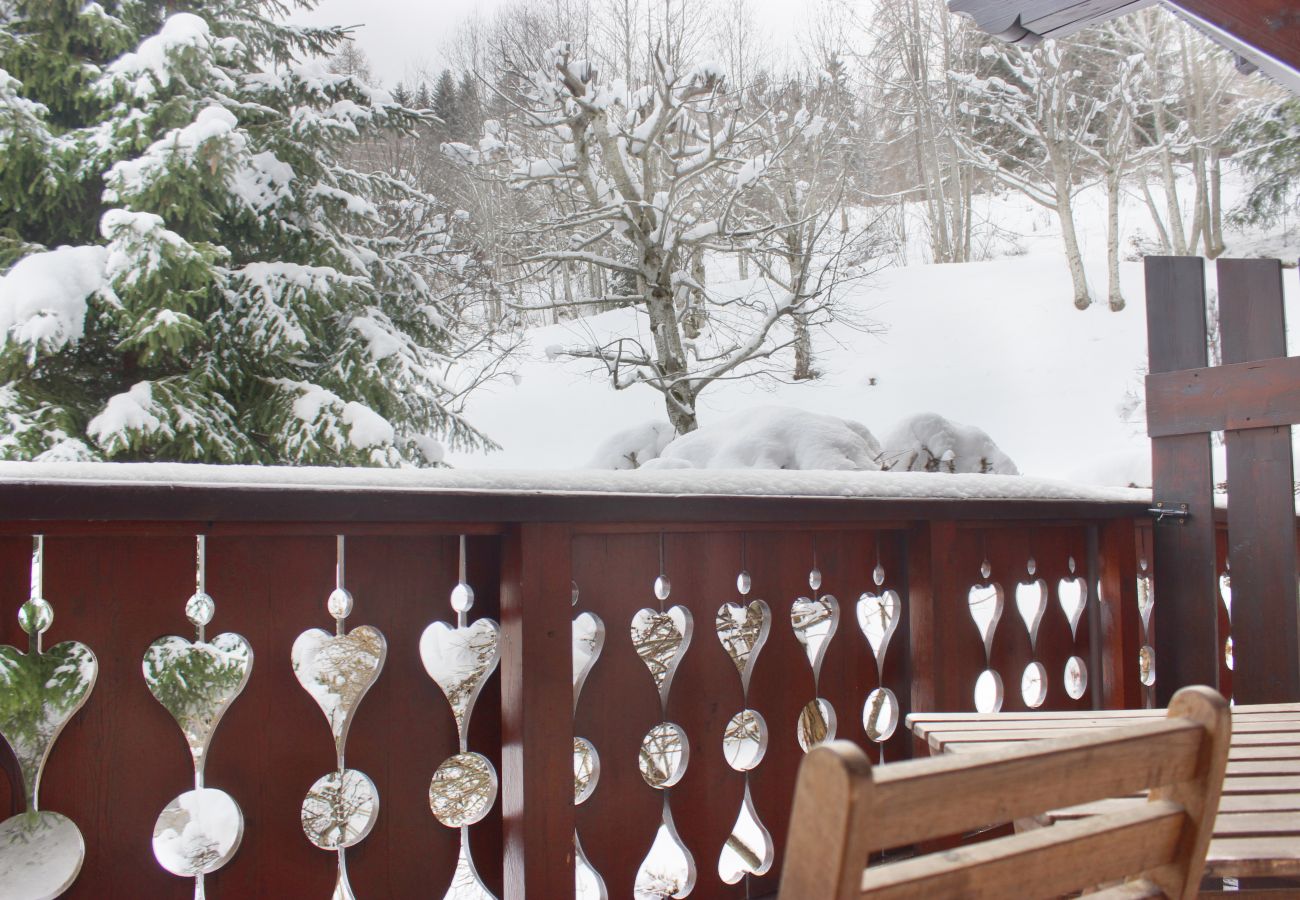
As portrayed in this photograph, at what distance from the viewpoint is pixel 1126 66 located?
15773 mm

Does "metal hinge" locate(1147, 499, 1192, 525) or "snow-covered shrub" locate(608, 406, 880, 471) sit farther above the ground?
"snow-covered shrub" locate(608, 406, 880, 471)

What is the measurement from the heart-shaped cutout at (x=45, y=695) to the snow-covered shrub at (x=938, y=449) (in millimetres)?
6657

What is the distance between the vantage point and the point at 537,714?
4.41ft

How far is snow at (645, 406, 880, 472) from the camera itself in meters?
6.36

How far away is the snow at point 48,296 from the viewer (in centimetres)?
631

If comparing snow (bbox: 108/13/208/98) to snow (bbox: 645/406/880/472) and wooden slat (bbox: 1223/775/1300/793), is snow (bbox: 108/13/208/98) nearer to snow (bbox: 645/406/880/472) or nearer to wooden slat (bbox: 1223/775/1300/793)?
snow (bbox: 645/406/880/472)

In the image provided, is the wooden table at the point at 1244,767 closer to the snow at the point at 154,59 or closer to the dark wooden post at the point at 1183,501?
the dark wooden post at the point at 1183,501

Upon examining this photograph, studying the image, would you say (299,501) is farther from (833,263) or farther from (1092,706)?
(833,263)

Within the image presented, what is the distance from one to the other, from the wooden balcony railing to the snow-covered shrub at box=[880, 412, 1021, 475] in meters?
5.55

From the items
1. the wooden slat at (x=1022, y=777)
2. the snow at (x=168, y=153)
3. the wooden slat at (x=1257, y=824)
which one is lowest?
the wooden slat at (x=1257, y=824)

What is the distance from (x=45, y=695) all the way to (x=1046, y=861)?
100 cm

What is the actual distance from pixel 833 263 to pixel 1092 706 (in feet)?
32.2

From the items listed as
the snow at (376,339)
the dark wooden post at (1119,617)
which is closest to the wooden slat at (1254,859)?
the dark wooden post at (1119,617)

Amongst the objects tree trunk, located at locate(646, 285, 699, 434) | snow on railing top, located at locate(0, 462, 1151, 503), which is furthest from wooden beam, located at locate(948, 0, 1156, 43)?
tree trunk, located at locate(646, 285, 699, 434)
